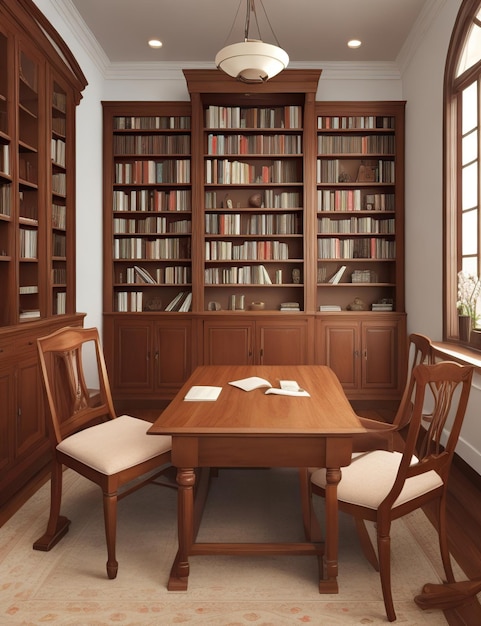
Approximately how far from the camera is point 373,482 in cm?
211

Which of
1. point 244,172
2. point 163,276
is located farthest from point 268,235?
point 163,276

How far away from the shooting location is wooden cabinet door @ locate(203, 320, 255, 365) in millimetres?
5203

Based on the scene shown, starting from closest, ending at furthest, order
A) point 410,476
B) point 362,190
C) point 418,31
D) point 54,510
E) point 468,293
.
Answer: point 410,476 → point 54,510 → point 468,293 → point 418,31 → point 362,190

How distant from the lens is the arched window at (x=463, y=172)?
12.0 feet

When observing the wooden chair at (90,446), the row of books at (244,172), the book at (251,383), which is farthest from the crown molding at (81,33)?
the book at (251,383)

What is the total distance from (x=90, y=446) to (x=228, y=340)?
2.84m

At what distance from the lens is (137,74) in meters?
5.37

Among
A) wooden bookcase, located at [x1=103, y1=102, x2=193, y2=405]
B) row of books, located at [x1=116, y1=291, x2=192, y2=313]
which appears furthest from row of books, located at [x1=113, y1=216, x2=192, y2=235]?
row of books, located at [x1=116, y1=291, x2=192, y2=313]

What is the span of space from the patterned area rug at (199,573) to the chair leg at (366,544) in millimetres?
33

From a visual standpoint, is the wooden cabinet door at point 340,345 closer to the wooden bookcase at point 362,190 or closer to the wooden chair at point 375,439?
the wooden bookcase at point 362,190

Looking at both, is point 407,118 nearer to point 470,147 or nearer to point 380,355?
point 470,147

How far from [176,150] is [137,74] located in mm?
918

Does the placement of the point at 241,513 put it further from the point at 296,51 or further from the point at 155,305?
the point at 296,51

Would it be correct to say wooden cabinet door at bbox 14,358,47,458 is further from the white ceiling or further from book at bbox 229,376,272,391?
the white ceiling
